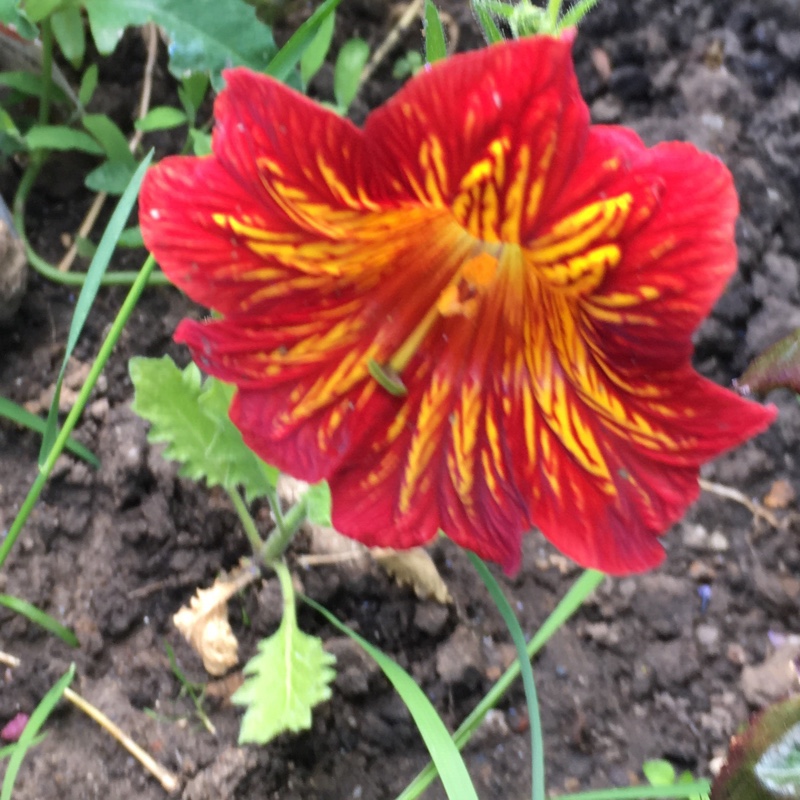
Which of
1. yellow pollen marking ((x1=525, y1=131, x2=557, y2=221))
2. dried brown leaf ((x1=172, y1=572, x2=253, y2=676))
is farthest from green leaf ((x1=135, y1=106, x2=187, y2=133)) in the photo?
yellow pollen marking ((x1=525, y1=131, x2=557, y2=221))

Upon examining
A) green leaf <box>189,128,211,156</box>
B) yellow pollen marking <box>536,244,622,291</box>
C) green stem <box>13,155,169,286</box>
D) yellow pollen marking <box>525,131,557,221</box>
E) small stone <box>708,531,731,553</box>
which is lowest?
Answer: green stem <box>13,155,169,286</box>

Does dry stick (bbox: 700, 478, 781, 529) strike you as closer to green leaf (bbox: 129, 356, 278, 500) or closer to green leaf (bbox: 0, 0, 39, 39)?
green leaf (bbox: 129, 356, 278, 500)

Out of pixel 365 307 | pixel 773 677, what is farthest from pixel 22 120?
pixel 773 677

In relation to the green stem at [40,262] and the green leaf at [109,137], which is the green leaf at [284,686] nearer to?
the green stem at [40,262]

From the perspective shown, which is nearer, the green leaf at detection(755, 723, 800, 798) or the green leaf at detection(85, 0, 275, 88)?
→ the green leaf at detection(755, 723, 800, 798)

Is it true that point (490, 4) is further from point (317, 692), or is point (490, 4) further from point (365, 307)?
point (317, 692)

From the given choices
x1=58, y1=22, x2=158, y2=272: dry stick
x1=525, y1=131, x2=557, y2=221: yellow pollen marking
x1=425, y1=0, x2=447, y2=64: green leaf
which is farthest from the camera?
x1=58, y1=22, x2=158, y2=272: dry stick

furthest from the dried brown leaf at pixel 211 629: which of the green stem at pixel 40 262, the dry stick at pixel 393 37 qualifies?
the dry stick at pixel 393 37
